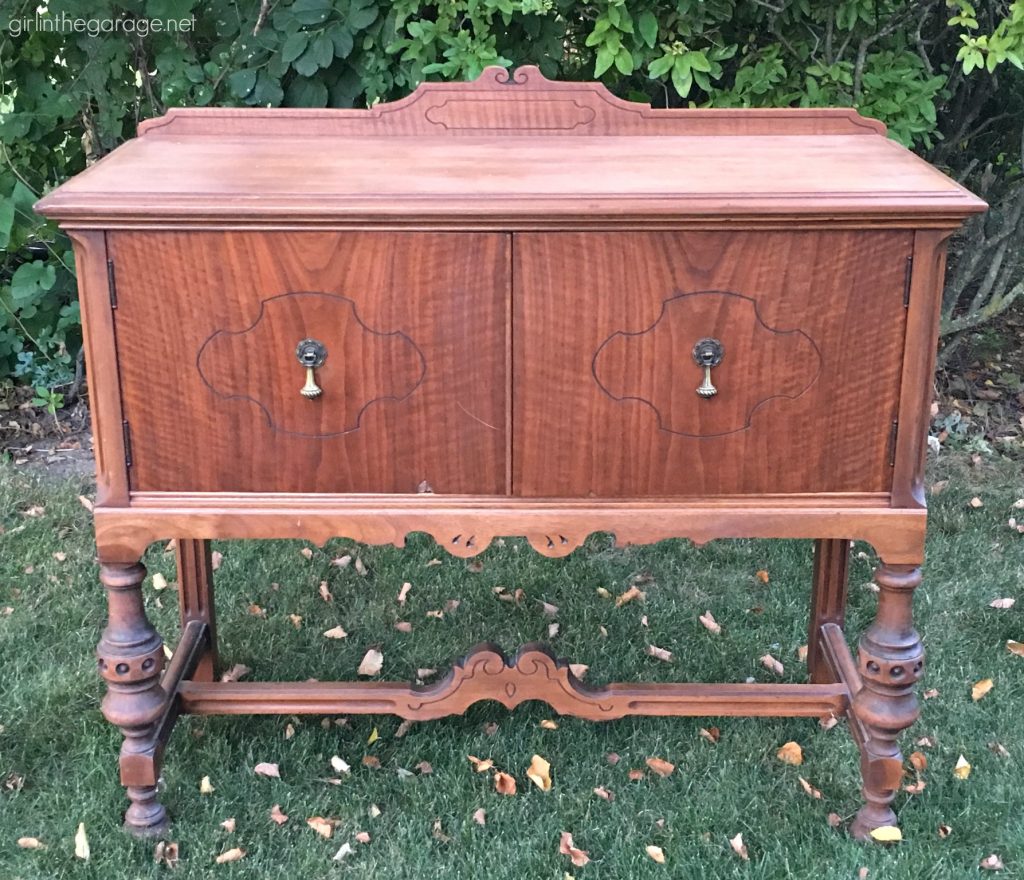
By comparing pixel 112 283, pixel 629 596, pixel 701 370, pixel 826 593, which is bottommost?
pixel 629 596

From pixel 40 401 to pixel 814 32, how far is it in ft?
9.17

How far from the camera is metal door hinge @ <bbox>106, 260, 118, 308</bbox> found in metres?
1.69

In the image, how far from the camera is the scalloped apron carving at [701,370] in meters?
1.72

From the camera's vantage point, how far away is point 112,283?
1.70m

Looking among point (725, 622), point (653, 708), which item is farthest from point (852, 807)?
point (725, 622)

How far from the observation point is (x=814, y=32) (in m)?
3.21

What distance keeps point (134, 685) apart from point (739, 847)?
1.15m

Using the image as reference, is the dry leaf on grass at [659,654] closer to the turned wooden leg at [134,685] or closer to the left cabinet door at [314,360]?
the left cabinet door at [314,360]

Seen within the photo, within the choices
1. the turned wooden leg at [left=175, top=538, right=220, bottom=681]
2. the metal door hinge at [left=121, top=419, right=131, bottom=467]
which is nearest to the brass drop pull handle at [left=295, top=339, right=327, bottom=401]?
the metal door hinge at [left=121, top=419, right=131, bottom=467]

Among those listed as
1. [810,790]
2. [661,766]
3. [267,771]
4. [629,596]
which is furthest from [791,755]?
[267,771]

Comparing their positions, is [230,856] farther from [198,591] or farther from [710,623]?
[710,623]

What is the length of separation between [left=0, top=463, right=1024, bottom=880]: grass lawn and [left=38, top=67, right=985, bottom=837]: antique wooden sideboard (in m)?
0.37

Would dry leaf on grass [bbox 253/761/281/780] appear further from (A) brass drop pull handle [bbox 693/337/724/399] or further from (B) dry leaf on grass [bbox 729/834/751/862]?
(A) brass drop pull handle [bbox 693/337/724/399]

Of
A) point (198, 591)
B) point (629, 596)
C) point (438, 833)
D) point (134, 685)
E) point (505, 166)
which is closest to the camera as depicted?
point (505, 166)
